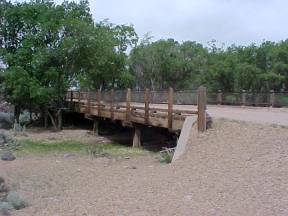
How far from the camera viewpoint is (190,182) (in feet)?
39.8

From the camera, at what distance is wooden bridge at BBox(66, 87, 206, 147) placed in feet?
58.3

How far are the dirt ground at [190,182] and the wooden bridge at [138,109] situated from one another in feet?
5.37

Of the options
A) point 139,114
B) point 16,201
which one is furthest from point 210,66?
point 16,201

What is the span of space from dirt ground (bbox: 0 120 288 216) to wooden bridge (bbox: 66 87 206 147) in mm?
1638

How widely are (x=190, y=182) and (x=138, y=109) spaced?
1216 centimetres

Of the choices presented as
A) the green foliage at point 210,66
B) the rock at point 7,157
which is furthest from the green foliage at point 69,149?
the green foliage at point 210,66

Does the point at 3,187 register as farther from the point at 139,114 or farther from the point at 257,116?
the point at 257,116

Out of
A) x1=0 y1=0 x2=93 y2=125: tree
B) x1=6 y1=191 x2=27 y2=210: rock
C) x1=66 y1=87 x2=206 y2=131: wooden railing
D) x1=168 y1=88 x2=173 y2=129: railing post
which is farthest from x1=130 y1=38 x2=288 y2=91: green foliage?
x1=6 y1=191 x2=27 y2=210: rock

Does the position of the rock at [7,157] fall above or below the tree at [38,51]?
below

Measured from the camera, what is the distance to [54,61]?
3766 centimetres

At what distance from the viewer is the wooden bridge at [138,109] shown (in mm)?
17766

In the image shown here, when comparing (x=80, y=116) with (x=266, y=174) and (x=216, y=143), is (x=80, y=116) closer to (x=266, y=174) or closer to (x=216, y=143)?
(x=216, y=143)

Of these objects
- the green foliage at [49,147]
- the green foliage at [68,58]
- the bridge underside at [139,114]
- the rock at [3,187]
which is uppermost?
the green foliage at [68,58]

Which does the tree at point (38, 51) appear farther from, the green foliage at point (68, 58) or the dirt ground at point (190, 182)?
the dirt ground at point (190, 182)
